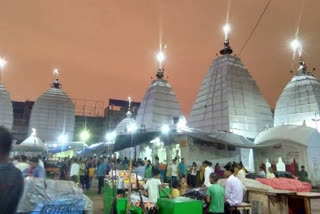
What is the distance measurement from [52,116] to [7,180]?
53758 mm

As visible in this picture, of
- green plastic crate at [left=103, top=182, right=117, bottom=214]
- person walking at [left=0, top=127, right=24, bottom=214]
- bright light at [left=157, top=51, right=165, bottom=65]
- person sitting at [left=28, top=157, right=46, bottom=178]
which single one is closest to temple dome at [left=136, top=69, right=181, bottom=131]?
bright light at [left=157, top=51, right=165, bottom=65]

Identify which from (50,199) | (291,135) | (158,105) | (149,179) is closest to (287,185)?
(149,179)

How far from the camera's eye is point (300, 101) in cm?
3189

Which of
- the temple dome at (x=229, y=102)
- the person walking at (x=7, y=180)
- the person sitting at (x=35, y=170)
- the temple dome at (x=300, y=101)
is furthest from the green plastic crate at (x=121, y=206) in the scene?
the temple dome at (x=300, y=101)

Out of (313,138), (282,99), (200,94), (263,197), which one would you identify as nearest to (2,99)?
(200,94)

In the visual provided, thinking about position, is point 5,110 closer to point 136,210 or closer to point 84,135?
point 84,135

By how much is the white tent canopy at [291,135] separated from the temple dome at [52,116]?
39.6 metres

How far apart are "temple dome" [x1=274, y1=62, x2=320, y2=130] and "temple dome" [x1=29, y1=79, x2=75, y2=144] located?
37276 millimetres

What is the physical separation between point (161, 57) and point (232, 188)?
31158mm

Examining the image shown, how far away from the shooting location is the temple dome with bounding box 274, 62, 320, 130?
3028 centimetres

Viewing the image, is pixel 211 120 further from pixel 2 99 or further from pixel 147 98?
pixel 2 99

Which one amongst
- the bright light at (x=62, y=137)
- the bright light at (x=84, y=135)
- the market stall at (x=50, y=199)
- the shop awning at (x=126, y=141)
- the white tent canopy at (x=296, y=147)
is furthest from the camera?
the bright light at (x=84, y=135)

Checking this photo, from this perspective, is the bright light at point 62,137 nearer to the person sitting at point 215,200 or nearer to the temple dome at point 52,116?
the temple dome at point 52,116

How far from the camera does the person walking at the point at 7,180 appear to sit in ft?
8.03
